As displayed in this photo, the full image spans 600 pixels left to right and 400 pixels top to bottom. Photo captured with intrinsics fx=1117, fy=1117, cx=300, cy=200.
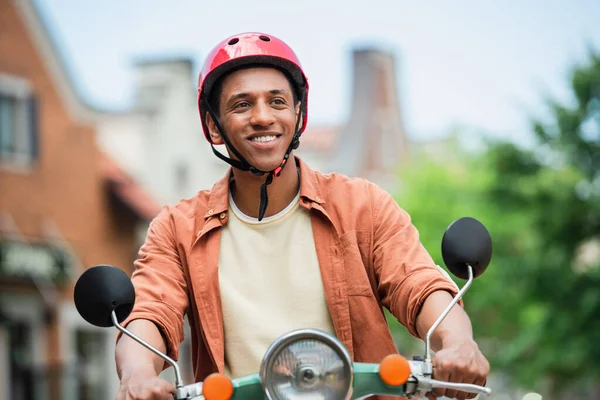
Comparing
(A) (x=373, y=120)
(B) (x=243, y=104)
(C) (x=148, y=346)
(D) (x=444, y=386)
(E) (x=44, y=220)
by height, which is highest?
(A) (x=373, y=120)

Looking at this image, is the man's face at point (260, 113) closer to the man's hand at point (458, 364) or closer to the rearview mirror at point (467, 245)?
the rearview mirror at point (467, 245)

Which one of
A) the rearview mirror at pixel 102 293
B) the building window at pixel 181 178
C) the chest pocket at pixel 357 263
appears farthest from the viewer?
the building window at pixel 181 178

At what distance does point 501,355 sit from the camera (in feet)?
69.7

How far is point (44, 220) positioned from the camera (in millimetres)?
22188

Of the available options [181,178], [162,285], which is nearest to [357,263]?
[162,285]

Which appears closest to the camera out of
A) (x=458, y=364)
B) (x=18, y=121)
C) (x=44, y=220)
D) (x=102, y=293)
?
(x=458, y=364)

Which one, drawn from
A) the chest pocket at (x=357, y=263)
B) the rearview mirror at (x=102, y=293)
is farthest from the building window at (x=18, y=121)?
the rearview mirror at (x=102, y=293)

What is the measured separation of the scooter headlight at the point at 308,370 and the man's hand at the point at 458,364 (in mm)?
321

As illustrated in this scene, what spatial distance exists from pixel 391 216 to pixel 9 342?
61.1 feet

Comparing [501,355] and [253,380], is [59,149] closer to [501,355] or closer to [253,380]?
[501,355]

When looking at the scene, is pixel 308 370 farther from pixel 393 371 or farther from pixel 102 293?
pixel 102 293

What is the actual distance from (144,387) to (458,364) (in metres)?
0.85

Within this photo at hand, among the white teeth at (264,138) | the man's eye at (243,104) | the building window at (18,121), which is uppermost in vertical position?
the building window at (18,121)

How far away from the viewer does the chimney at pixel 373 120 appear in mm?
45156
